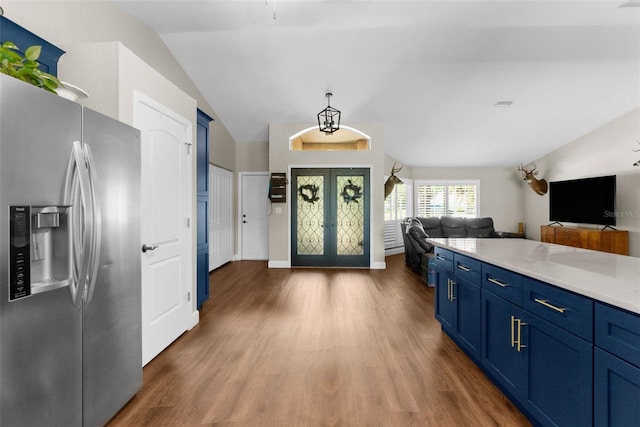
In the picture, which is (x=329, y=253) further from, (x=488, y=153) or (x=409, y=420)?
(x=488, y=153)

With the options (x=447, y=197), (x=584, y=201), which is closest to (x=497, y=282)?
(x=584, y=201)

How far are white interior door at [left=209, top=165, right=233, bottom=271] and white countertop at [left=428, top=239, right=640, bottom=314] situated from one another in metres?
4.57

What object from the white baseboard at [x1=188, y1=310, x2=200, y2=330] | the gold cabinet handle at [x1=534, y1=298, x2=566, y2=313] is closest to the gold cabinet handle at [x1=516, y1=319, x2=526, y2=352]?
the gold cabinet handle at [x1=534, y1=298, x2=566, y2=313]

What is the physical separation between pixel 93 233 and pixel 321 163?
183 inches

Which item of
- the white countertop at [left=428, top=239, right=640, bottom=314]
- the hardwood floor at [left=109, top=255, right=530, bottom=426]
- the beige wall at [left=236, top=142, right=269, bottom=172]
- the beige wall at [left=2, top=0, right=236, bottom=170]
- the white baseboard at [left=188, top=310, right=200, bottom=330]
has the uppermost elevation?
the beige wall at [left=2, top=0, right=236, bottom=170]

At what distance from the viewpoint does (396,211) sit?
24.7 feet

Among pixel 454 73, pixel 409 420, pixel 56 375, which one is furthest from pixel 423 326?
pixel 454 73

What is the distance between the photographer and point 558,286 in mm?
1369

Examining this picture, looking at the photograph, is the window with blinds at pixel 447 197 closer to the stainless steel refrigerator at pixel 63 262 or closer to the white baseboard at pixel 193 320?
the white baseboard at pixel 193 320

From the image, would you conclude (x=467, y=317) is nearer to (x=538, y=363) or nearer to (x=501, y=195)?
(x=538, y=363)

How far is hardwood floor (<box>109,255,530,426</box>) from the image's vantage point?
1714 mm

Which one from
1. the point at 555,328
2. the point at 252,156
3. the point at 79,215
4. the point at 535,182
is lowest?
the point at 555,328

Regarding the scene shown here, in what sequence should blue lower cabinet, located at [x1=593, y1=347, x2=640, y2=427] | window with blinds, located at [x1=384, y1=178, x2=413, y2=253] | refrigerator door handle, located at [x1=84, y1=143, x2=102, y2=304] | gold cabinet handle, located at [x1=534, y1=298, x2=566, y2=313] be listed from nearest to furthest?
blue lower cabinet, located at [x1=593, y1=347, x2=640, y2=427], gold cabinet handle, located at [x1=534, y1=298, x2=566, y2=313], refrigerator door handle, located at [x1=84, y1=143, x2=102, y2=304], window with blinds, located at [x1=384, y1=178, x2=413, y2=253]

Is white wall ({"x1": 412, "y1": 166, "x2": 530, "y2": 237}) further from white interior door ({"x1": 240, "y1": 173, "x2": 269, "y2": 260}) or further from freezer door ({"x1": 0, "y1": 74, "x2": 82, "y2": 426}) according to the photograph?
freezer door ({"x1": 0, "y1": 74, "x2": 82, "y2": 426})
